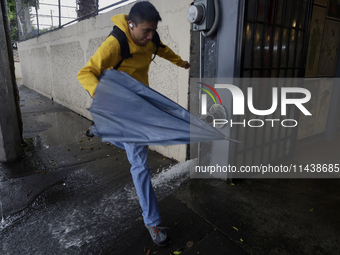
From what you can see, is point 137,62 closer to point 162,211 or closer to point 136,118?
point 136,118

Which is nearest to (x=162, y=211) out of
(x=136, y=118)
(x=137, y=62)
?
(x=136, y=118)

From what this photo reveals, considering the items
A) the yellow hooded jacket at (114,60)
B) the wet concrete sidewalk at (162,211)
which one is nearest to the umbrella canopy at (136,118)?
the yellow hooded jacket at (114,60)

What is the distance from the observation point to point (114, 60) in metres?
1.98

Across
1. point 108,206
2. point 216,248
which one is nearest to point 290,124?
point 216,248

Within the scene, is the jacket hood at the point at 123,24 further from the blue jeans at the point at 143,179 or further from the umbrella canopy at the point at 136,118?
the blue jeans at the point at 143,179

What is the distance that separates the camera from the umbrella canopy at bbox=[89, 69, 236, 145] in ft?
6.15

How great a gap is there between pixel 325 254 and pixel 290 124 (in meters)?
2.14

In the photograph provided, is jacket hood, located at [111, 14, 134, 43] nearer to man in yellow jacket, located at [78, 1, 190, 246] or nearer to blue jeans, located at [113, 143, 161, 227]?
man in yellow jacket, located at [78, 1, 190, 246]

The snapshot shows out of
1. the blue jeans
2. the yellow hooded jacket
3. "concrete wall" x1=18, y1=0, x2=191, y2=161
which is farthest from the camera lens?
"concrete wall" x1=18, y1=0, x2=191, y2=161

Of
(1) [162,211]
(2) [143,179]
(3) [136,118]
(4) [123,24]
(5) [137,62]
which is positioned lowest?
(1) [162,211]

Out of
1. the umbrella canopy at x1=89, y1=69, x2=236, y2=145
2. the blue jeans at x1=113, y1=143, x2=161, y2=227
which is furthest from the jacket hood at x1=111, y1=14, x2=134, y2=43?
the blue jeans at x1=113, y1=143, x2=161, y2=227

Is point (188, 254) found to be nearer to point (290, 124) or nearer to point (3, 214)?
point (3, 214)

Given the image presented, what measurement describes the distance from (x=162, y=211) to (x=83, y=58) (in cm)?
529

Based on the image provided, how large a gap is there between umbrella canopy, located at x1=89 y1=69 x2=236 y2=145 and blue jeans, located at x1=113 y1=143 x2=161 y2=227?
0.20 m
